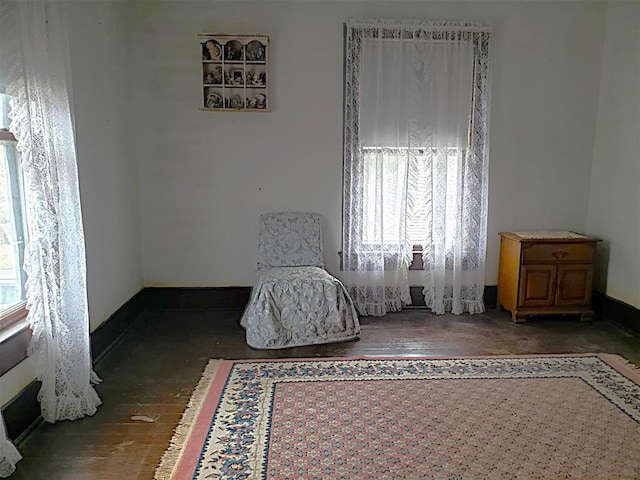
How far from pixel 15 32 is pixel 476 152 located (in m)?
3.44

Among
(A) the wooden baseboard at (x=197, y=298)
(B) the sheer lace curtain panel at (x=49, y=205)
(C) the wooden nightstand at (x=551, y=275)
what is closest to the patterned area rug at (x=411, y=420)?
(B) the sheer lace curtain panel at (x=49, y=205)

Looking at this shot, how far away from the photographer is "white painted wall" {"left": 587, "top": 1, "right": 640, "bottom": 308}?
398 cm

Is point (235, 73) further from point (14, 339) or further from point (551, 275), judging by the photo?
point (551, 275)

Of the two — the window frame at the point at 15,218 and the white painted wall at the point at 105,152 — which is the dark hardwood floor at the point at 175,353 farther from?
the window frame at the point at 15,218

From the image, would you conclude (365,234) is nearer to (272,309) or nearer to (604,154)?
(272,309)

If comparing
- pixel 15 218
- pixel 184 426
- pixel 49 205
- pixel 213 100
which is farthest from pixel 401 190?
pixel 15 218

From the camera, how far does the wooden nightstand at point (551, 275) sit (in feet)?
13.5

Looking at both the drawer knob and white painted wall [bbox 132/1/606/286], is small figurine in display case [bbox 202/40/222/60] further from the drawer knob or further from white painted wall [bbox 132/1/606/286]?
the drawer knob

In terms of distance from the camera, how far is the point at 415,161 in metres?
4.28

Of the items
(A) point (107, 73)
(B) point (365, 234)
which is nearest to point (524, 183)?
(B) point (365, 234)

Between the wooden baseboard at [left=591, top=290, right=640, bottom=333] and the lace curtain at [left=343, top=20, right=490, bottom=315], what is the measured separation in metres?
1.00

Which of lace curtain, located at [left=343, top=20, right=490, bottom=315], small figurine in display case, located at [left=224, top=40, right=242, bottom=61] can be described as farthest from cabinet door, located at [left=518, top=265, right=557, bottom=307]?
small figurine in display case, located at [left=224, top=40, right=242, bottom=61]

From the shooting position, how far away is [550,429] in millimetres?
2516

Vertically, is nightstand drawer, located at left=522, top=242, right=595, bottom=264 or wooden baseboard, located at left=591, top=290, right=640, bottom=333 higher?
nightstand drawer, located at left=522, top=242, right=595, bottom=264
